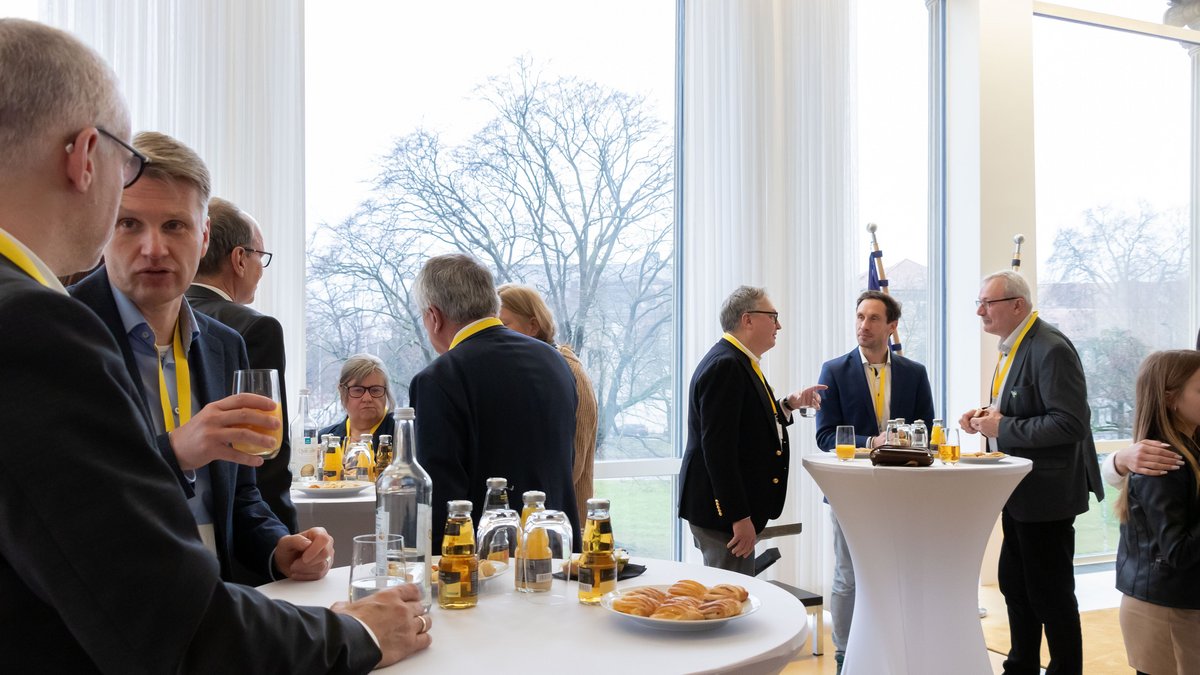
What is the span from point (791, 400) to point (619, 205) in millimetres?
2005

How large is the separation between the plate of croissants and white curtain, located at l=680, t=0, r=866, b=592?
4.26m

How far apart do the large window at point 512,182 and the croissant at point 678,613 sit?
3.99 meters

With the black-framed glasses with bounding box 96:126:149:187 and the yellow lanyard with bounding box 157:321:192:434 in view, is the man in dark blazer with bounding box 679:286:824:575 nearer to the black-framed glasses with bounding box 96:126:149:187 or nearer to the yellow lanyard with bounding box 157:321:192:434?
the yellow lanyard with bounding box 157:321:192:434

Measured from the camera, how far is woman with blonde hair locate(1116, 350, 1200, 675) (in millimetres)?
2961

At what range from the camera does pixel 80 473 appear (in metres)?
0.81

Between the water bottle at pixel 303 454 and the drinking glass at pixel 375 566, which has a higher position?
the drinking glass at pixel 375 566

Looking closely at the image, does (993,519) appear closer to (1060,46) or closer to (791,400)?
(791,400)

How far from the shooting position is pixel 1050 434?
396 centimetres

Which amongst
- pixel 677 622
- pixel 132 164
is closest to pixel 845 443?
pixel 677 622

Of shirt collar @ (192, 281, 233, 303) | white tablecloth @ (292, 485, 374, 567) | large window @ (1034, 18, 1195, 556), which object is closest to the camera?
shirt collar @ (192, 281, 233, 303)

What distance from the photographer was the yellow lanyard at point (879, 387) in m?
4.86

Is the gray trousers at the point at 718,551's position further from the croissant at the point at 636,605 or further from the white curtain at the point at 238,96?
the croissant at the point at 636,605

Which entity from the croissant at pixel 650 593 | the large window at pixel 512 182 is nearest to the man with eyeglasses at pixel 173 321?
the croissant at pixel 650 593

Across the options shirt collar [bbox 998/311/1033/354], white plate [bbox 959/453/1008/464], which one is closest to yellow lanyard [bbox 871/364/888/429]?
shirt collar [bbox 998/311/1033/354]
